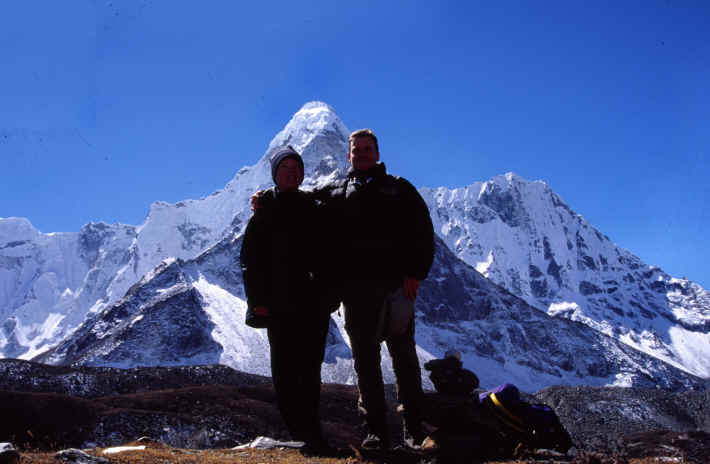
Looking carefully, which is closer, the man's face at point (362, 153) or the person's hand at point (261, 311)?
the man's face at point (362, 153)

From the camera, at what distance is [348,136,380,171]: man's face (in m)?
8.05

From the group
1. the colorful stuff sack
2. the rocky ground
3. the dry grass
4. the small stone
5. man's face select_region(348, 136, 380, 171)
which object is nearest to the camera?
the small stone

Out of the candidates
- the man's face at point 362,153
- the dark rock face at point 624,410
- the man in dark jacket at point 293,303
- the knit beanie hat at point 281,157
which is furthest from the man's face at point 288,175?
the dark rock face at point 624,410

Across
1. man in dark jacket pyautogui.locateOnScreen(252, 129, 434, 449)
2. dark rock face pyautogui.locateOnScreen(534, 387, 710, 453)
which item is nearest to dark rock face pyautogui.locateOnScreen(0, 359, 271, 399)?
dark rock face pyautogui.locateOnScreen(534, 387, 710, 453)

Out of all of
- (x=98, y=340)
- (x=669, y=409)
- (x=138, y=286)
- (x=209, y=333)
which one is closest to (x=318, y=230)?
(x=669, y=409)

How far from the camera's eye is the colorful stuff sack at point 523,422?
692cm

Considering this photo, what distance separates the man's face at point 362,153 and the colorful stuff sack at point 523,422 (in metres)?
3.26

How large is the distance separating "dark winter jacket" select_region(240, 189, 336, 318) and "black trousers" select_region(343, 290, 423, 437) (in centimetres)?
82

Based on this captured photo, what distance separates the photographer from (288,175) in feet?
28.2

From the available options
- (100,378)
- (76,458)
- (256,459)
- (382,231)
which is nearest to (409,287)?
(382,231)

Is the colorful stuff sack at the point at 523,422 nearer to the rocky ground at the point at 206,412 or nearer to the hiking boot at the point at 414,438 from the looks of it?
the rocky ground at the point at 206,412

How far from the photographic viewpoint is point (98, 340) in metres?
161

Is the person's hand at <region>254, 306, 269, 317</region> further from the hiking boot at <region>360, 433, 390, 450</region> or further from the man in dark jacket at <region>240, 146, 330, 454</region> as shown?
the hiking boot at <region>360, 433, 390, 450</region>

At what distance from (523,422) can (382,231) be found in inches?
110
